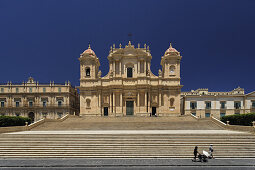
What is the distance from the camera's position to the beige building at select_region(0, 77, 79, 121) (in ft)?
155

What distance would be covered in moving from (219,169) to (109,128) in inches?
643

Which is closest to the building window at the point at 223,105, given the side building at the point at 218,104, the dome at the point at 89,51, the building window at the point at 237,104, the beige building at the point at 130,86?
the side building at the point at 218,104

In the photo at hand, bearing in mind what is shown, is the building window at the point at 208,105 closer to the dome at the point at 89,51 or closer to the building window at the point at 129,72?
the building window at the point at 129,72

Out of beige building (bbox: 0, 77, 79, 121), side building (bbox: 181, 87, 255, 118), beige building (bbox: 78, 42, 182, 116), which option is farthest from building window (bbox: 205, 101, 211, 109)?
beige building (bbox: 0, 77, 79, 121)

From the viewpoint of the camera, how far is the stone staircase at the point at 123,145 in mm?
15367

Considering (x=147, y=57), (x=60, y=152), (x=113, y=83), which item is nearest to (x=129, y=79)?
(x=113, y=83)

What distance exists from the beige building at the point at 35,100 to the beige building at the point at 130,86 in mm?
6583

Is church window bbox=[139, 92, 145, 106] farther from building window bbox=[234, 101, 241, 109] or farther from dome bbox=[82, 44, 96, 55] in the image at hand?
building window bbox=[234, 101, 241, 109]

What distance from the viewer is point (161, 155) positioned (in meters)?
15.1

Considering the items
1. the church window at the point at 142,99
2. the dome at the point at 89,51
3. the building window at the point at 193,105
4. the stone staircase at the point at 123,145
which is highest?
the dome at the point at 89,51

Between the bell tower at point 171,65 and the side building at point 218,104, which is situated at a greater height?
the bell tower at point 171,65

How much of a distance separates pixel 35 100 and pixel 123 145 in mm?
37988

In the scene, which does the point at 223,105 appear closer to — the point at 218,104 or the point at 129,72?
the point at 218,104

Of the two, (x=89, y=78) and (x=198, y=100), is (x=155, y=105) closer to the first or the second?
(x=198, y=100)
